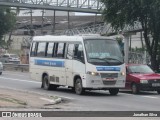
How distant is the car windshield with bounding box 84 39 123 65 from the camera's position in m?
23.9

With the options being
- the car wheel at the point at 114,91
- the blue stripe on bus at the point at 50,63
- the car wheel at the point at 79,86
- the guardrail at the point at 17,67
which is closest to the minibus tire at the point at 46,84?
the blue stripe on bus at the point at 50,63

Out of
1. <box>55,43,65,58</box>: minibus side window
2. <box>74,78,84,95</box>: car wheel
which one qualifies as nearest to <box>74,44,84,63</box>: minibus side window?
<box>74,78,84,95</box>: car wheel

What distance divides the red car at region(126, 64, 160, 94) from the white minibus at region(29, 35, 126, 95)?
119cm

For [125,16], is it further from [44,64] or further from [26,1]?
[26,1]

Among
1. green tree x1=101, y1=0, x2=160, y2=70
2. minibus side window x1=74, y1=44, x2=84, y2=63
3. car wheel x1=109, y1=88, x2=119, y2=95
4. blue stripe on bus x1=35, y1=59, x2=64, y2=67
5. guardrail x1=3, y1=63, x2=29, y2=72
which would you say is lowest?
guardrail x1=3, y1=63, x2=29, y2=72

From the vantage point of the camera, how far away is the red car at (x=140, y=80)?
25359 mm

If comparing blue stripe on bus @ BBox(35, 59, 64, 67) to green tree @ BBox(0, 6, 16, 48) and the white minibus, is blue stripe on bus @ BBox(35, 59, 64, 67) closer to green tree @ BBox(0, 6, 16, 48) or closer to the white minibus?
the white minibus

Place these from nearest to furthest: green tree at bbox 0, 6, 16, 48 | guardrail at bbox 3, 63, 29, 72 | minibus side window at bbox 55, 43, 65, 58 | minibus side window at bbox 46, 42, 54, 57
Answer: minibus side window at bbox 55, 43, 65, 58 < minibus side window at bbox 46, 42, 54, 57 < guardrail at bbox 3, 63, 29, 72 < green tree at bbox 0, 6, 16, 48

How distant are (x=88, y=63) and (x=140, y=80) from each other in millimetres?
3058

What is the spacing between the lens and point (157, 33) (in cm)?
3566

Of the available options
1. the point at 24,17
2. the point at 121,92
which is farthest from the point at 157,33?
the point at 24,17

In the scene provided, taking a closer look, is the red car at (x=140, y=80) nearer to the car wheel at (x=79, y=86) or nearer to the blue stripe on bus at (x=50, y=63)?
the car wheel at (x=79, y=86)

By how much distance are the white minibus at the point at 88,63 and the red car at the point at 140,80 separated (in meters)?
1.19

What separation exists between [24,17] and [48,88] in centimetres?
7474
